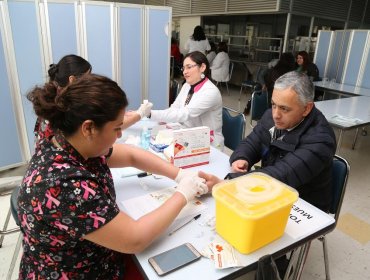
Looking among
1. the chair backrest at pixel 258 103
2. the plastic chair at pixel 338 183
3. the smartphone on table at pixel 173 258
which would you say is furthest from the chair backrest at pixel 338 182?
the chair backrest at pixel 258 103

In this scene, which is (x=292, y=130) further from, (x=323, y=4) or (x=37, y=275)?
(x=323, y=4)

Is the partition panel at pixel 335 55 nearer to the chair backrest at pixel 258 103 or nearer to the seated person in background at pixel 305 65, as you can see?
the seated person in background at pixel 305 65

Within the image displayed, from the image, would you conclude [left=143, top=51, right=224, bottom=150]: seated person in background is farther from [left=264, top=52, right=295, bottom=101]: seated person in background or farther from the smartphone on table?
[left=264, top=52, right=295, bottom=101]: seated person in background

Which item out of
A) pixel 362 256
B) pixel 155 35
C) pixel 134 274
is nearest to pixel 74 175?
pixel 134 274

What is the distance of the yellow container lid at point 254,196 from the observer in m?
0.86

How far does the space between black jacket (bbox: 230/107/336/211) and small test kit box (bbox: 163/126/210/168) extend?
7.5 inches

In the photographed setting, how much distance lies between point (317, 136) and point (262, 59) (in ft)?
20.7

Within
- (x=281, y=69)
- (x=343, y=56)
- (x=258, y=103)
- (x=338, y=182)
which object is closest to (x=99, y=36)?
(x=258, y=103)

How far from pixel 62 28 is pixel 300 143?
273 centimetres

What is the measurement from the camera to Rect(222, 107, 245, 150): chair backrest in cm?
220

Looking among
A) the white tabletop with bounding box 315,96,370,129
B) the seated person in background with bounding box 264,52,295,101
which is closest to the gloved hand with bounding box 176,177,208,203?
the white tabletop with bounding box 315,96,370,129

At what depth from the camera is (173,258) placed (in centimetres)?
88

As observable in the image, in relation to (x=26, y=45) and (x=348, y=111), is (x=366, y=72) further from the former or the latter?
(x=26, y=45)

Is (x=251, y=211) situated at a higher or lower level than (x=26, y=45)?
lower
